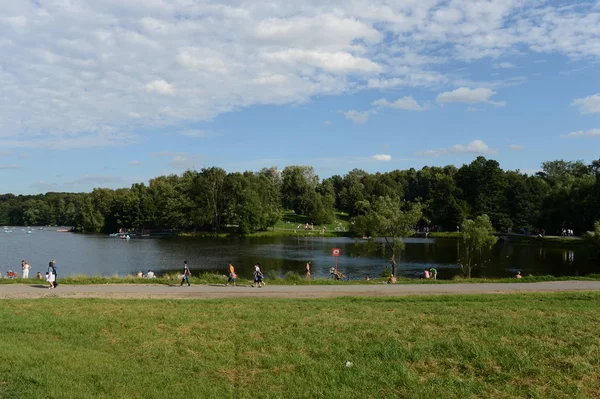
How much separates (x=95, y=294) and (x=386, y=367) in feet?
55.6

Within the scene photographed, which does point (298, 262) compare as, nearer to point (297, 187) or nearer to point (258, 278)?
point (258, 278)

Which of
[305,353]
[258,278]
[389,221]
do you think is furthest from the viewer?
[389,221]

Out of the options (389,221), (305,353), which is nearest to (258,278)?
(305,353)

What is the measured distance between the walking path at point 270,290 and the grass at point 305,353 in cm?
675

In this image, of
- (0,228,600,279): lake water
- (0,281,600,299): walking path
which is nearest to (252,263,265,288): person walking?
(0,281,600,299): walking path

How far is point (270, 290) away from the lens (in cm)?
2347

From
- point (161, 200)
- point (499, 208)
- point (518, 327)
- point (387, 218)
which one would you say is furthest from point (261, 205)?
point (518, 327)

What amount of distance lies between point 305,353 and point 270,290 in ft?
44.8

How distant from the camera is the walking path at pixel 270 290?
21.6m

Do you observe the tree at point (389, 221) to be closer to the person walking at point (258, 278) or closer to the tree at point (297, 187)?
the person walking at point (258, 278)

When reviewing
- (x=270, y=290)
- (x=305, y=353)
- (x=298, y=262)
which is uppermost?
(x=305, y=353)

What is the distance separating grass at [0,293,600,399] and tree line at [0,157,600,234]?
74.8m

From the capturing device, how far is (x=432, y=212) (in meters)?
122

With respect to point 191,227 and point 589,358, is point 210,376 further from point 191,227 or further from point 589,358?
point 191,227
